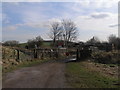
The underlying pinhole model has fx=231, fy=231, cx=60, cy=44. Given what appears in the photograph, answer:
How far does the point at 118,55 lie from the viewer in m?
40.4

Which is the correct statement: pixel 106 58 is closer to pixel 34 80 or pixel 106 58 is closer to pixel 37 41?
pixel 34 80

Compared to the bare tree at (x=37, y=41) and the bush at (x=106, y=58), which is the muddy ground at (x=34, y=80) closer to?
the bush at (x=106, y=58)

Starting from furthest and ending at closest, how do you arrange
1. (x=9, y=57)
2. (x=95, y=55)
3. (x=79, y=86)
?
(x=95, y=55) < (x=9, y=57) < (x=79, y=86)

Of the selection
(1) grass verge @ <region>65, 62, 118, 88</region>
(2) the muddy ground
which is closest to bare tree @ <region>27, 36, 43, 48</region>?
(2) the muddy ground

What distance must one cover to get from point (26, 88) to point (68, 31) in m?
80.8

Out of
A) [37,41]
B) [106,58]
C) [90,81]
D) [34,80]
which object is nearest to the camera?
[90,81]

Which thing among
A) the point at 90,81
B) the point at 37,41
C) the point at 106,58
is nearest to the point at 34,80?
the point at 90,81

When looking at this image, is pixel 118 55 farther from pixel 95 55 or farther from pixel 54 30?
pixel 54 30

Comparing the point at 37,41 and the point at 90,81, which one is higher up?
the point at 37,41

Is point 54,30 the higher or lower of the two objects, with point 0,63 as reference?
higher

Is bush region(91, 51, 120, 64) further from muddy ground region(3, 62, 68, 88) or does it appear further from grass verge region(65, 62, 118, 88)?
grass verge region(65, 62, 118, 88)

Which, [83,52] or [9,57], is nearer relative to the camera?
[9,57]

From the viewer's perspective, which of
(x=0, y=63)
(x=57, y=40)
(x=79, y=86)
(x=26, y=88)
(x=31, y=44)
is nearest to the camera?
(x=26, y=88)

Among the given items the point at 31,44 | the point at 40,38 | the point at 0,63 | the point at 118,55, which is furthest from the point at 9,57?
the point at 40,38
